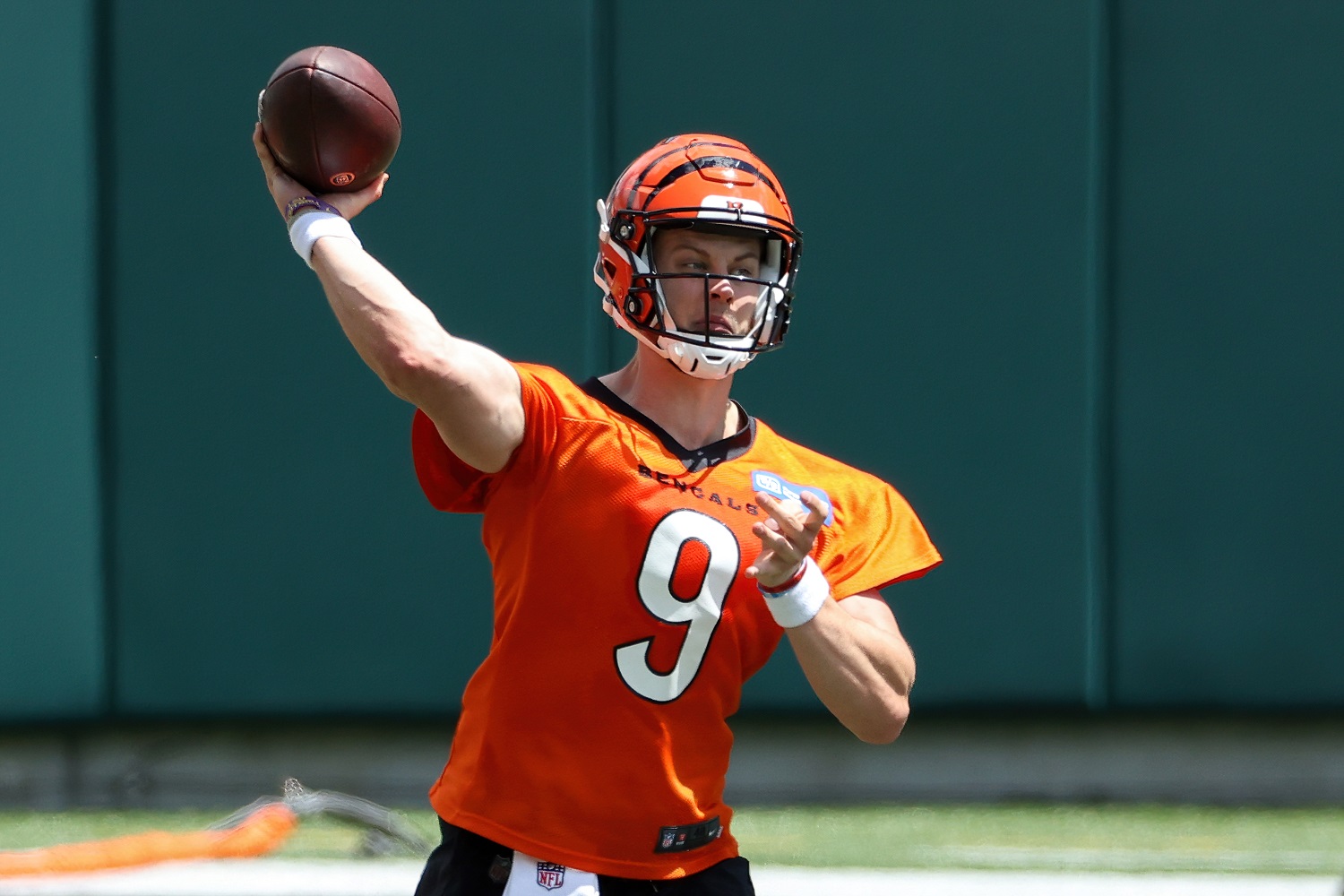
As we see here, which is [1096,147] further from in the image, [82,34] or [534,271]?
[82,34]

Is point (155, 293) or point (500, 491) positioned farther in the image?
point (155, 293)

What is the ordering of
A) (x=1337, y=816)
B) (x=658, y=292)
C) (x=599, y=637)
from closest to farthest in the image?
(x=599, y=637) < (x=658, y=292) < (x=1337, y=816)

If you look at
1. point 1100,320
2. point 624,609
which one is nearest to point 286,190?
point 624,609

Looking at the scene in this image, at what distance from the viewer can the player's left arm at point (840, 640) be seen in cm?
247

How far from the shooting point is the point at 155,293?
635 centimetres

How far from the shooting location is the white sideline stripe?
4.66m

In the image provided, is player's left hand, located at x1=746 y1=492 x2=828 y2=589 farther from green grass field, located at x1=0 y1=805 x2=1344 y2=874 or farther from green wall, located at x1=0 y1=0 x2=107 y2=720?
green wall, located at x1=0 y1=0 x2=107 y2=720

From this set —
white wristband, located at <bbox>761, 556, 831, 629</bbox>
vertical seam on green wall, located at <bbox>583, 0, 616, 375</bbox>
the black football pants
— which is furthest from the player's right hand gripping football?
vertical seam on green wall, located at <bbox>583, 0, 616, 375</bbox>

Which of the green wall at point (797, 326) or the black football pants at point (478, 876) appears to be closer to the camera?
the black football pants at point (478, 876)

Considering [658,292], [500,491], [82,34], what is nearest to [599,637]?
[500,491]

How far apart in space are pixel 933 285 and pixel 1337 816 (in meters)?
2.53

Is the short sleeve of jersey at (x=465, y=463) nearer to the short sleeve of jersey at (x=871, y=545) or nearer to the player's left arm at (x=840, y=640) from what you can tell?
the player's left arm at (x=840, y=640)

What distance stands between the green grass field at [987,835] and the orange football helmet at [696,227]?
2.81 meters

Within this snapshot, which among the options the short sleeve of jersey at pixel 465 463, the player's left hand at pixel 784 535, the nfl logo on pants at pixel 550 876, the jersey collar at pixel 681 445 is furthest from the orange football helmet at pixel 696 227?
the nfl logo on pants at pixel 550 876
